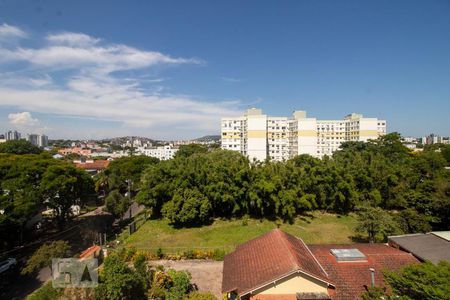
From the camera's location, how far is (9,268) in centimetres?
1504

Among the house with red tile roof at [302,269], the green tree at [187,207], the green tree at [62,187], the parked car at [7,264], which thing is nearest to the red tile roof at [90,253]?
the parked car at [7,264]

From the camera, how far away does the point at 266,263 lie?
10445 millimetres

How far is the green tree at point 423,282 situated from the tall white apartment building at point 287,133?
40401 mm

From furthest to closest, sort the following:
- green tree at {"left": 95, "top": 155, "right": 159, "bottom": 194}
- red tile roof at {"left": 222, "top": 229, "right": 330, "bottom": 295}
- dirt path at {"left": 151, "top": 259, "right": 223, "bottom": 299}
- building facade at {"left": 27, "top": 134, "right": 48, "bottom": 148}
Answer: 1. building facade at {"left": 27, "top": 134, "right": 48, "bottom": 148}
2. green tree at {"left": 95, "top": 155, "right": 159, "bottom": 194}
3. dirt path at {"left": 151, "top": 259, "right": 223, "bottom": 299}
4. red tile roof at {"left": 222, "top": 229, "right": 330, "bottom": 295}

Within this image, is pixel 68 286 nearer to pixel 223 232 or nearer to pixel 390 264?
pixel 223 232

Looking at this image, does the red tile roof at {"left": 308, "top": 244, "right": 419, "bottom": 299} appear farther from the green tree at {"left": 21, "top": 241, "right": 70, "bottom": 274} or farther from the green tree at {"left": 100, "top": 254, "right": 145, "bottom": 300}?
the green tree at {"left": 21, "top": 241, "right": 70, "bottom": 274}

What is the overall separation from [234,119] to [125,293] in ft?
143

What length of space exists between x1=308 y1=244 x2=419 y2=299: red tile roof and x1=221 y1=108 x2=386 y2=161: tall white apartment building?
37086mm

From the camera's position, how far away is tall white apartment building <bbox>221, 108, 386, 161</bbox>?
1943 inches

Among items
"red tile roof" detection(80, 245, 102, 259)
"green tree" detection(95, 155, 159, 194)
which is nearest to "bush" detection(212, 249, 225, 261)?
"red tile roof" detection(80, 245, 102, 259)

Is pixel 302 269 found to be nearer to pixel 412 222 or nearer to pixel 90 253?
pixel 412 222

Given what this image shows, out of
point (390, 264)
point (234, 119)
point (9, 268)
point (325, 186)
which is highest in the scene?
point (234, 119)

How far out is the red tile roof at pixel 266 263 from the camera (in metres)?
9.52

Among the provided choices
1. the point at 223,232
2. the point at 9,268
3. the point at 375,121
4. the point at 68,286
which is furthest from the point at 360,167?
the point at 375,121
